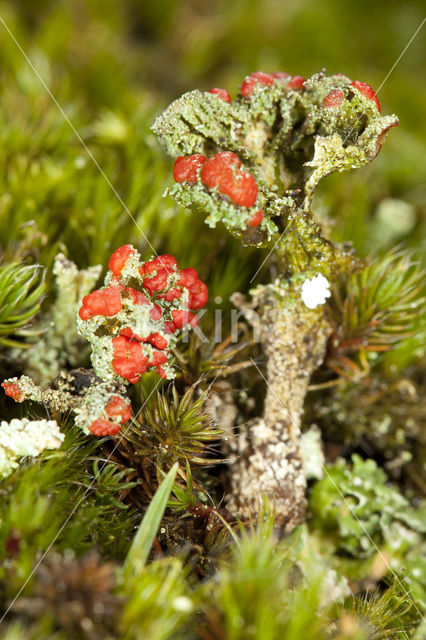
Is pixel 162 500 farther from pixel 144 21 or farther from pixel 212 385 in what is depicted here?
pixel 144 21

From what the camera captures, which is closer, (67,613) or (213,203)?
(67,613)

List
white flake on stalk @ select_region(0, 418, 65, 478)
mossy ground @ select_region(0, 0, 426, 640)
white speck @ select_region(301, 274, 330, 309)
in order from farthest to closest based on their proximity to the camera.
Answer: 1. white speck @ select_region(301, 274, 330, 309)
2. white flake on stalk @ select_region(0, 418, 65, 478)
3. mossy ground @ select_region(0, 0, 426, 640)

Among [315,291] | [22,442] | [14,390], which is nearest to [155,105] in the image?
[315,291]

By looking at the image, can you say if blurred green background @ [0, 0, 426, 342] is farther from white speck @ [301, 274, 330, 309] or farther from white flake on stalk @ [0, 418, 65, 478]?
white flake on stalk @ [0, 418, 65, 478]

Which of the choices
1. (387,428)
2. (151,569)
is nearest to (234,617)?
(151,569)

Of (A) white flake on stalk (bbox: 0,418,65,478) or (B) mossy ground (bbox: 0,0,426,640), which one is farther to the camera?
(A) white flake on stalk (bbox: 0,418,65,478)

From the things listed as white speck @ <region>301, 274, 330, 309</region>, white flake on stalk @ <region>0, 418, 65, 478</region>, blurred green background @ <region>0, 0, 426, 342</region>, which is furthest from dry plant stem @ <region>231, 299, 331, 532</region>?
white flake on stalk @ <region>0, 418, 65, 478</region>

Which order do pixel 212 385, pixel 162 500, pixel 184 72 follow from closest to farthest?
pixel 162 500 → pixel 212 385 → pixel 184 72
